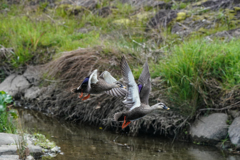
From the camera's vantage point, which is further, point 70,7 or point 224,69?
point 70,7

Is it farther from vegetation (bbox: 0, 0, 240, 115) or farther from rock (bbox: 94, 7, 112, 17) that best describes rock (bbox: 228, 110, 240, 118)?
rock (bbox: 94, 7, 112, 17)

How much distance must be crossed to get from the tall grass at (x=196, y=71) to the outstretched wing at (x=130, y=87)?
2173mm

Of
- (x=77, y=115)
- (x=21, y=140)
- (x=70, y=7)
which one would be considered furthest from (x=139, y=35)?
(x=21, y=140)

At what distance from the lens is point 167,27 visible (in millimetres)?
8109

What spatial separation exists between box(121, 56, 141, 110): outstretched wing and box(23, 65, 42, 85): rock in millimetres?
4435

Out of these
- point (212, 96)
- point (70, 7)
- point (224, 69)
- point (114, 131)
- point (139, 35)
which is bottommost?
point (114, 131)

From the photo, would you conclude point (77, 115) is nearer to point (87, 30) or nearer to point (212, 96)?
point (212, 96)

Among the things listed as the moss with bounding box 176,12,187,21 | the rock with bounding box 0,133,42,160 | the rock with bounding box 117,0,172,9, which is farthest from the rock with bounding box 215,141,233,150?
the rock with bounding box 117,0,172,9

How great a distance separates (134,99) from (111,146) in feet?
7.19

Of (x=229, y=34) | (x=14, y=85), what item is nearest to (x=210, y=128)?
(x=229, y=34)

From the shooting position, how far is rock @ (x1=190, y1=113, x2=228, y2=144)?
17.0 feet

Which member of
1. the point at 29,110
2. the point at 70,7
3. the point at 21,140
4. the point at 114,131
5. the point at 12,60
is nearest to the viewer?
the point at 21,140

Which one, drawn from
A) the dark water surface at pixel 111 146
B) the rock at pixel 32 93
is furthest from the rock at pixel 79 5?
the dark water surface at pixel 111 146

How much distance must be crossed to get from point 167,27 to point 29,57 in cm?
360
